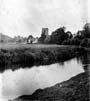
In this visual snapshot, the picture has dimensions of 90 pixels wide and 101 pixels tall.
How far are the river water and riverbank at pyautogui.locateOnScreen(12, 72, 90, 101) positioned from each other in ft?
0.12

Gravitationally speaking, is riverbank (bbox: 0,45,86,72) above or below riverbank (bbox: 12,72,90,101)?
above

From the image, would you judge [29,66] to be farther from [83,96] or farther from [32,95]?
[83,96]

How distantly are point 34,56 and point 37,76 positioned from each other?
7.2 inches

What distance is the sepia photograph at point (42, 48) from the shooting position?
1.63m

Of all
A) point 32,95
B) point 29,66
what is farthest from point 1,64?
point 32,95

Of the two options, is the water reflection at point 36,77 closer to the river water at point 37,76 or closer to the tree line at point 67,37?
the river water at point 37,76

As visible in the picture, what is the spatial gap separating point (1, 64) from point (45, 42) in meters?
0.44

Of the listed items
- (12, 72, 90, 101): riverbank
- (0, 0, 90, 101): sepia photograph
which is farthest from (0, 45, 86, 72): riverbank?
(12, 72, 90, 101): riverbank

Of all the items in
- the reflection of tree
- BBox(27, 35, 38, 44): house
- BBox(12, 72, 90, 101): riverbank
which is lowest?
BBox(12, 72, 90, 101): riverbank

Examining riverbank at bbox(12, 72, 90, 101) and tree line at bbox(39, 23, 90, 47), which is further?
tree line at bbox(39, 23, 90, 47)

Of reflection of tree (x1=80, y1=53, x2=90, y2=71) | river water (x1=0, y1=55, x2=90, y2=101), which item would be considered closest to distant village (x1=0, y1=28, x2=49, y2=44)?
river water (x1=0, y1=55, x2=90, y2=101)

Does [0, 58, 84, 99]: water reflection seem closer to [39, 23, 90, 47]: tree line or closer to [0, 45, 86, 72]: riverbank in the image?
[0, 45, 86, 72]: riverbank

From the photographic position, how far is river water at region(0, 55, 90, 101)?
1.64 meters

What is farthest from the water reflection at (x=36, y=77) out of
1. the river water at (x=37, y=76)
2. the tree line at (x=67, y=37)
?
the tree line at (x=67, y=37)
